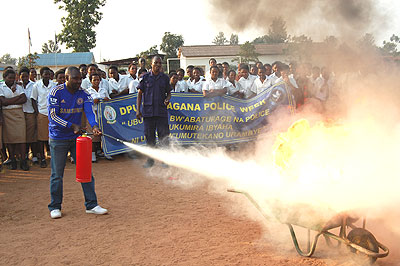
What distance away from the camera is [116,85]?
9.66 meters

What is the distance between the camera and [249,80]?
10258mm

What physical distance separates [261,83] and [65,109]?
246 inches

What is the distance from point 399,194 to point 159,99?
16.9 feet

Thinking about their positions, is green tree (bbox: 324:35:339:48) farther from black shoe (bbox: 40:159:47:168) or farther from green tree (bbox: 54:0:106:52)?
green tree (bbox: 54:0:106:52)

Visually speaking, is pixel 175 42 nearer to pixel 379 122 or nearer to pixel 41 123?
pixel 41 123

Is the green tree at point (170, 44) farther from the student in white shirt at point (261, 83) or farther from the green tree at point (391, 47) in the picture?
the green tree at point (391, 47)


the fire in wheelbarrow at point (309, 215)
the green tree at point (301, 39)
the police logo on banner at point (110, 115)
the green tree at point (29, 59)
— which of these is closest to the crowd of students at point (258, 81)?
the police logo on banner at point (110, 115)

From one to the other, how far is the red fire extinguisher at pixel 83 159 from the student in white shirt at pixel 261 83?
6.02 meters

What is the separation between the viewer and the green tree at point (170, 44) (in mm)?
54000

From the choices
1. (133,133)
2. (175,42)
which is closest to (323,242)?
(133,133)

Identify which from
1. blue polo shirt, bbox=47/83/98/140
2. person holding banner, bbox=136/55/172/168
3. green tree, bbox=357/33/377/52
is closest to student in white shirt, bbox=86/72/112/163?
person holding banner, bbox=136/55/172/168

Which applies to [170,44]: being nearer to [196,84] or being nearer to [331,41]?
[196,84]

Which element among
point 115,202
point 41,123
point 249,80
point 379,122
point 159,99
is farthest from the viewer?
point 249,80

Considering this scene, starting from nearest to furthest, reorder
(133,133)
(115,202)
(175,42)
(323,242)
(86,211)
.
Result: (323,242) < (86,211) < (115,202) < (133,133) < (175,42)
